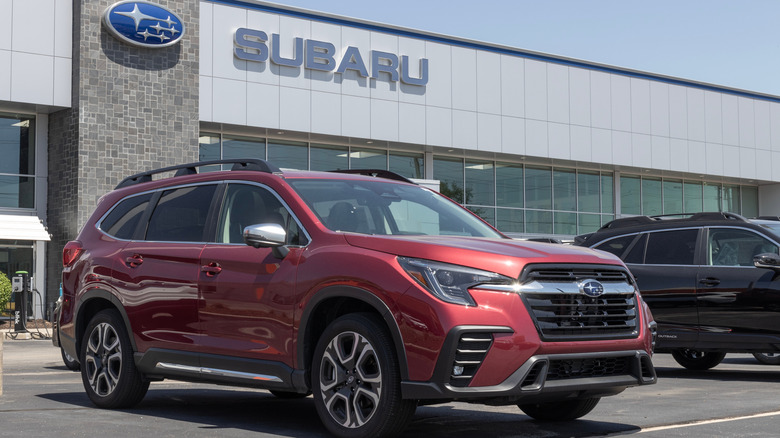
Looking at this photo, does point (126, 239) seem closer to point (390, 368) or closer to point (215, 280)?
point (215, 280)

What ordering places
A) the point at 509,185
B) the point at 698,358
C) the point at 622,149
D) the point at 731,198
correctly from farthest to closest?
the point at 731,198 < the point at 622,149 < the point at 509,185 < the point at 698,358

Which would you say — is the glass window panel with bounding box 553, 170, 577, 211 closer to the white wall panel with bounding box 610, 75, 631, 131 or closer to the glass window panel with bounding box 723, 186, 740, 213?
the white wall panel with bounding box 610, 75, 631, 131

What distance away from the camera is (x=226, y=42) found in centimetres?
2870

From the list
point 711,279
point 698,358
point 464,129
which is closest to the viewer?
point 711,279

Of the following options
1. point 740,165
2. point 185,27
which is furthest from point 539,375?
point 740,165

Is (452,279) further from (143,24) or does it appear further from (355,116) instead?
(355,116)

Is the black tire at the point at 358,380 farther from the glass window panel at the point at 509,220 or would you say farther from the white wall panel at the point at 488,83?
the glass window panel at the point at 509,220

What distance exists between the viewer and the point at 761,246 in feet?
36.9

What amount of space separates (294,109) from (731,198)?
73.7 feet

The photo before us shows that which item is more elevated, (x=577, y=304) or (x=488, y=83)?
(x=488, y=83)

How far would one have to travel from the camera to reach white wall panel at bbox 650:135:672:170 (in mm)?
38500

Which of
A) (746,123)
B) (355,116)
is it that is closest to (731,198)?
(746,123)

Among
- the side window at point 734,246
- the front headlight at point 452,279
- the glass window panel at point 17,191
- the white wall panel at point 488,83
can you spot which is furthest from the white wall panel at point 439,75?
the front headlight at point 452,279

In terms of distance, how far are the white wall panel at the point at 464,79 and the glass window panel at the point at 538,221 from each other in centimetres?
497
